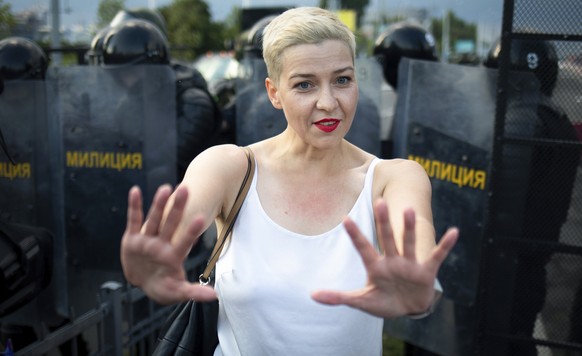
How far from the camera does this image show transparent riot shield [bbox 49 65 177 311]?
4.32 m

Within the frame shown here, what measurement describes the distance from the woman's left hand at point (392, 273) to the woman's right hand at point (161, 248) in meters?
0.30

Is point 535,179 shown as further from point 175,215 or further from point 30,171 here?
point 30,171

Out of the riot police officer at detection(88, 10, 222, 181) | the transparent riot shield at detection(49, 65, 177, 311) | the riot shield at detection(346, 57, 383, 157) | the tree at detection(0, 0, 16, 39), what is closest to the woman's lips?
the riot shield at detection(346, 57, 383, 157)

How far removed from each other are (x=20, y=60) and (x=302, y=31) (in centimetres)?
311

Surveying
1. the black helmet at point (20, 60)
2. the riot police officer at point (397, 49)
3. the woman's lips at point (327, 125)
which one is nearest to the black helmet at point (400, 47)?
the riot police officer at point (397, 49)

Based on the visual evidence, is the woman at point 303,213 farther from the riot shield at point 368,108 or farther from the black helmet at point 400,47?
the black helmet at point 400,47

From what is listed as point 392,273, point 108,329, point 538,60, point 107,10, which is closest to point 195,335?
point 392,273

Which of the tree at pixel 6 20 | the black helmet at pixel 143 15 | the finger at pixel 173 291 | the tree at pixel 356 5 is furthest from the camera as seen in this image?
the tree at pixel 356 5

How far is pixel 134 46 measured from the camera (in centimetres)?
452

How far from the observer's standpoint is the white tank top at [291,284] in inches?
68.6

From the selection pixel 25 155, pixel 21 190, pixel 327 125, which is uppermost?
pixel 327 125

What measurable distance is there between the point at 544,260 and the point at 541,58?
39.7 inches

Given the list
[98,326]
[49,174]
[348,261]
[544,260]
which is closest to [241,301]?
[348,261]

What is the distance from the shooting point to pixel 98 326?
10.3 ft
